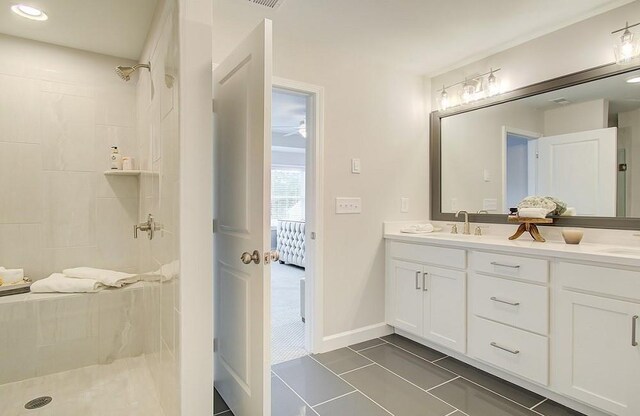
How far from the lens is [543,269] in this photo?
1.94 meters

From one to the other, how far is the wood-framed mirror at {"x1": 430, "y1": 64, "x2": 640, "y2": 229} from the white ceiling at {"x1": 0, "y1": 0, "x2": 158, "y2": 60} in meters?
2.48

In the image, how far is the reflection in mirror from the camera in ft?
6.93

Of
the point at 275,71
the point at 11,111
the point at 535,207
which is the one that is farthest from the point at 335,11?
the point at 11,111

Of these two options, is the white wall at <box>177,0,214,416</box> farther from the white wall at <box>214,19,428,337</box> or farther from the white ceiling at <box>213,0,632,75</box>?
the white wall at <box>214,19,428,337</box>

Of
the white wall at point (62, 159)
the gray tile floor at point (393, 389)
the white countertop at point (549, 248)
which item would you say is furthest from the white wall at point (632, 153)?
the white wall at point (62, 159)

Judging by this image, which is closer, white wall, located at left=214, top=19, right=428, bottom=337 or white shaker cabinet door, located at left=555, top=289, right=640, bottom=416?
white shaker cabinet door, located at left=555, top=289, right=640, bottom=416

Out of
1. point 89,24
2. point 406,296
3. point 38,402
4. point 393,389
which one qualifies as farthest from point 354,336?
point 89,24

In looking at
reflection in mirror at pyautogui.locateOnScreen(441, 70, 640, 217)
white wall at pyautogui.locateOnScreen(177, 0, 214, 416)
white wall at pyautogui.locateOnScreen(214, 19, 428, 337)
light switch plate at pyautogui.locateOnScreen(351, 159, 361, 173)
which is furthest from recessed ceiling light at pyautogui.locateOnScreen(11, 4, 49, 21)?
reflection in mirror at pyautogui.locateOnScreen(441, 70, 640, 217)

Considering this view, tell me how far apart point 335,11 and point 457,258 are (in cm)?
182

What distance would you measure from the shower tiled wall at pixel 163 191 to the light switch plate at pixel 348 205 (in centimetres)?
132

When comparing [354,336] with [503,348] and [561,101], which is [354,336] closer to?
[503,348]

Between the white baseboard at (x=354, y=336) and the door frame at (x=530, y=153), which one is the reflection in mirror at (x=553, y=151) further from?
the white baseboard at (x=354, y=336)

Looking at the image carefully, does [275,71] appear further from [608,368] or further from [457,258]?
→ [608,368]

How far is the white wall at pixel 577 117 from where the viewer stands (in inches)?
86.9
